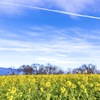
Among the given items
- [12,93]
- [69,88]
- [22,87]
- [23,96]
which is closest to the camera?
[12,93]

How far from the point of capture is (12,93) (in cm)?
850

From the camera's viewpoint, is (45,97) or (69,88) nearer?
(45,97)

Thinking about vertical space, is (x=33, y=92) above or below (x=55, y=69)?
below

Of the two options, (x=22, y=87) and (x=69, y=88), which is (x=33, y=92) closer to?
(x=69, y=88)

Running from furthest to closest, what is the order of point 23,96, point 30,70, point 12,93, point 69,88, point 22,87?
point 30,70
point 22,87
point 69,88
point 23,96
point 12,93

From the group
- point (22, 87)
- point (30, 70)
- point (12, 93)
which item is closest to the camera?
point (12, 93)

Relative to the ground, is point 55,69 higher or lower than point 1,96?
higher

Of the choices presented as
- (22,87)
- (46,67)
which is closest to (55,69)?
(46,67)

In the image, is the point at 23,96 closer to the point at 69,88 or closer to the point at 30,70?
the point at 69,88

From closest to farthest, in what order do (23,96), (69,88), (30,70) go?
(23,96) → (69,88) → (30,70)

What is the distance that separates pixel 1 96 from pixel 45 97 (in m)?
1.33

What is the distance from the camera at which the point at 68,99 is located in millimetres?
9430

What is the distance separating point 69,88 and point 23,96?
1543 mm

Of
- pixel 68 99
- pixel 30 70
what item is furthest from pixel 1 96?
pixel 30 70
